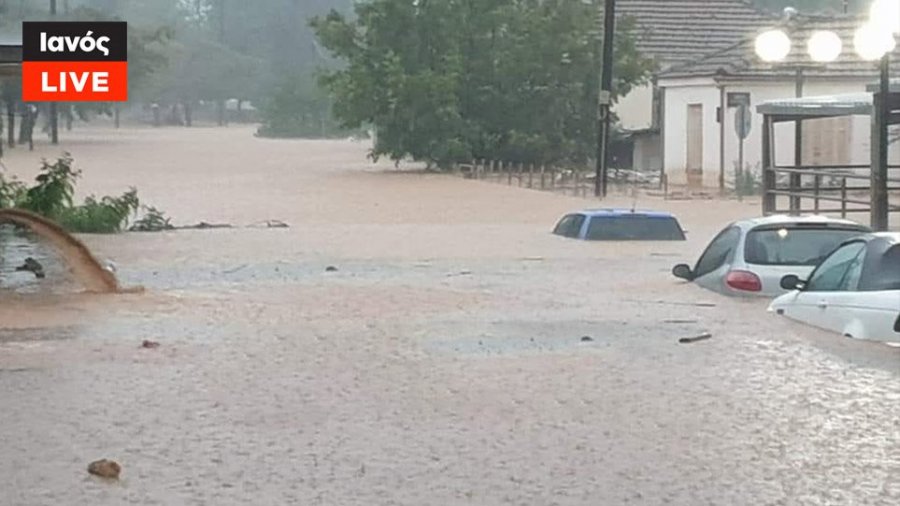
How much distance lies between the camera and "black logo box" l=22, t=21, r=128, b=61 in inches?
910

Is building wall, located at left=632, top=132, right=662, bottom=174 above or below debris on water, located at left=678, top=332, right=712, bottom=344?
above

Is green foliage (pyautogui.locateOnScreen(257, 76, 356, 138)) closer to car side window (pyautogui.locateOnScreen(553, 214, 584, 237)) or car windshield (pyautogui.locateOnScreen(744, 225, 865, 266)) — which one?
car side window (pyautogui.locateOnScreen(553, 214, 584, 237))

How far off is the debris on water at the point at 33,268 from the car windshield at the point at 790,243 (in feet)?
31.0

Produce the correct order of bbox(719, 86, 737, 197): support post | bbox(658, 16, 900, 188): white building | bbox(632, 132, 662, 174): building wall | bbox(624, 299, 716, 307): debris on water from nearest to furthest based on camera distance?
bbox(624, 299, 716, 307): debris on water
bbox(658, 16, 900, 188): white building
bbox(719, 86, 737, 197): support post
bbox(632, 132, 662, 174): building wall

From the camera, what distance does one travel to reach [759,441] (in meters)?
12.0

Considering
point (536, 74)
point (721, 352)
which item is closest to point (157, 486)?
point (721, 352)

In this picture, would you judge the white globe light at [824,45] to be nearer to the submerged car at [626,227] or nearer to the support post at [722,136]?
the submerged car at [626,227]

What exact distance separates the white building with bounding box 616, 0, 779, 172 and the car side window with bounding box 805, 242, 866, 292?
4167 centimetres

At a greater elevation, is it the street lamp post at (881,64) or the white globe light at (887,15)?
the white globe light at (887,15)

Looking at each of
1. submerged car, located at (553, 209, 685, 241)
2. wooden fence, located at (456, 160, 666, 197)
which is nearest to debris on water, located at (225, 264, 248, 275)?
submerged car, located at (553, 209, 685, 241)

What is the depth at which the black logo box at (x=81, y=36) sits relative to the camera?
23.1 m

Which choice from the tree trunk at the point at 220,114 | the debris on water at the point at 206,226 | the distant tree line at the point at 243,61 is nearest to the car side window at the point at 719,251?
the debris on water at the point at 206,226

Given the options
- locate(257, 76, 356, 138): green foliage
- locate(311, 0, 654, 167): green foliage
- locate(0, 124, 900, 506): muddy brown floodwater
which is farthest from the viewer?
locate(257, 76, 356, 138): green foliage

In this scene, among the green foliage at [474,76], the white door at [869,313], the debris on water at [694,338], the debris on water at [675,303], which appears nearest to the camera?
the white door at [869,313]
